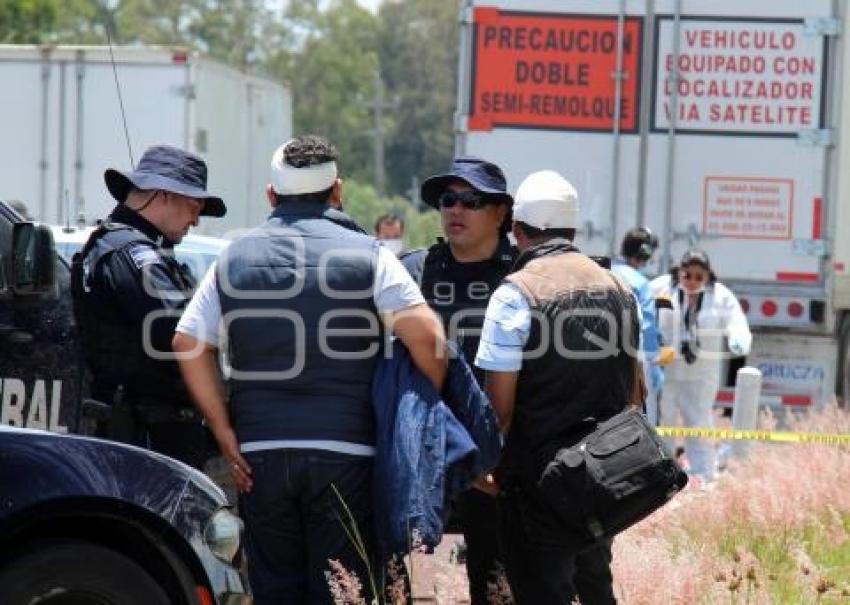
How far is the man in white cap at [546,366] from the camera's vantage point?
6.11 m

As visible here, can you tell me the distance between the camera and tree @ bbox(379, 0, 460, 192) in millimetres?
85188

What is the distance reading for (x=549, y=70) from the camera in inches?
546

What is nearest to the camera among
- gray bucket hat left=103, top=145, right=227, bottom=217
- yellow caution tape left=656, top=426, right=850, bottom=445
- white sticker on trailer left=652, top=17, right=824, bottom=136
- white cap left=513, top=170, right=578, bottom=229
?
white cap left=513, top=170, right=578, bottom=229

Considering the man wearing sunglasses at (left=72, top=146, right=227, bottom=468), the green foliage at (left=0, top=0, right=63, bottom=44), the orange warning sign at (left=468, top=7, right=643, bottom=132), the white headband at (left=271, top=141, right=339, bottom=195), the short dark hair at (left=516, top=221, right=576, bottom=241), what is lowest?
the man wearing sunglasses at (left=72, top=146, right=227, bottom=468)

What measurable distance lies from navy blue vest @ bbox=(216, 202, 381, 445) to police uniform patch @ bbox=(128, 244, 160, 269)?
0.84m

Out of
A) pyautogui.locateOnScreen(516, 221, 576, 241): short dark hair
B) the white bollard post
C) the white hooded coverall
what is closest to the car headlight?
pyautogui.locateOnScreen(516, 221, 576, 241): short dark hair

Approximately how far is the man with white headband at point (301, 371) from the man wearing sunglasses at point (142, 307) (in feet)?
2.36

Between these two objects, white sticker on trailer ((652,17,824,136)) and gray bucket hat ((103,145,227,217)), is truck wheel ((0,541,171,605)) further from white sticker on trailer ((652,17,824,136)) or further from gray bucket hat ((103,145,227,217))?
white sticker on trailer ((652,17,824,136))

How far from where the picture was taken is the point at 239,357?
5922mm

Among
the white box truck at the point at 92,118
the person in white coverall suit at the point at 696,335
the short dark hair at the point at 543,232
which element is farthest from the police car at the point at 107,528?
the white box truck at the point at 92,118

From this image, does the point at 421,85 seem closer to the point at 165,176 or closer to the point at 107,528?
the point at 165,176

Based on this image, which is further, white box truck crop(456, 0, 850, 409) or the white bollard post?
white box truck crop(456, 0, 850, 409)

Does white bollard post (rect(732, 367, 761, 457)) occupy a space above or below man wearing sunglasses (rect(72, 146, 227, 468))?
below

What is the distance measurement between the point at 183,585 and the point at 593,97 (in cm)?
875
